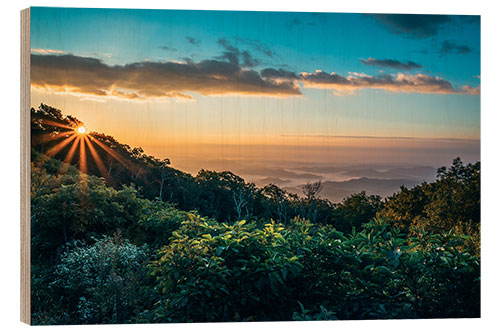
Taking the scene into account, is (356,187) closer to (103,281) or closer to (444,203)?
(444,203)

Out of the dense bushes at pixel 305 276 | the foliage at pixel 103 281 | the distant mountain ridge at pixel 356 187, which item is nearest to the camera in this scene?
the dense bushes at pixel 305 276

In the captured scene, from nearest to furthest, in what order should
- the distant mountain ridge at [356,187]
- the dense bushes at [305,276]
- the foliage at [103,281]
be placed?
the dense bushes at [305,276]
the foliage at [103,281]
the distant mountain ridge at [356,187]

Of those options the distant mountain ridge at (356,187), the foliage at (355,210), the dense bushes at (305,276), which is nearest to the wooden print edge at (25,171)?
the dense bushes at (305,276)

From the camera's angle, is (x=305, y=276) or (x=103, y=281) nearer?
(x=305, y=276)

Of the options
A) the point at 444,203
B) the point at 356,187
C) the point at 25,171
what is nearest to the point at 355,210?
the point at 356,187

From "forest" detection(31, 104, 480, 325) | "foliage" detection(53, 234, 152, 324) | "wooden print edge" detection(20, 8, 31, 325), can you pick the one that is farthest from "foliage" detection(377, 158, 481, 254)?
"wooden print edge" detection(20, 8, 31, 325)

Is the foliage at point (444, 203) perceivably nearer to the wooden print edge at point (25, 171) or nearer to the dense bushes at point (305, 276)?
the dense bushes at point (305, 276)

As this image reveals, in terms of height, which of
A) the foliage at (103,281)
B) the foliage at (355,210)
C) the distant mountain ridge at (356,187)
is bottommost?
the foliage at (103,281)

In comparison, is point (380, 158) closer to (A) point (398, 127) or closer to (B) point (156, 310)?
(A) point (398, 127)
